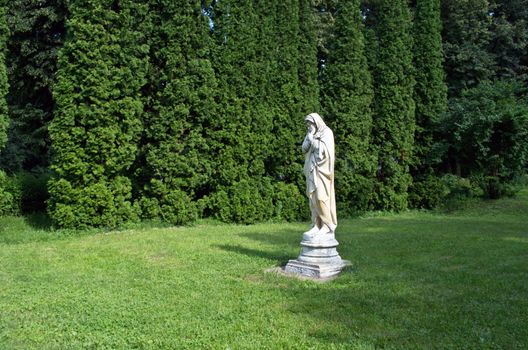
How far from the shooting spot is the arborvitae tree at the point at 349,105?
1650cm

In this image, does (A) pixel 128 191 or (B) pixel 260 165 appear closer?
(A) pixel 128 191

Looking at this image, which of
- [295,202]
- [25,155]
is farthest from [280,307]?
[25,155]

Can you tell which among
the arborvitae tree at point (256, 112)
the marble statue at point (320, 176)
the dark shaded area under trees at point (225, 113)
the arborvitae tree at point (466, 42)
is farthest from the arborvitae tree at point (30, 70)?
the arborvitae tree at point (466, 42)

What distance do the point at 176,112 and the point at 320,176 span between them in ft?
21.9

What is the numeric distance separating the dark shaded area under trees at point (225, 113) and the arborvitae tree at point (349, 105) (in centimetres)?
5

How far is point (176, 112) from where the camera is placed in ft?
43.3

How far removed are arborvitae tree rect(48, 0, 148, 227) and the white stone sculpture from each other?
5990 mm

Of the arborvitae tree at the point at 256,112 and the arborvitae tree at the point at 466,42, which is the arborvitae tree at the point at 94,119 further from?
the arborvitae tree at the point at 466,42

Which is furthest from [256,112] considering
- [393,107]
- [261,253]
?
[261,253]

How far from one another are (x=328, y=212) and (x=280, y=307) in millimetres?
2438

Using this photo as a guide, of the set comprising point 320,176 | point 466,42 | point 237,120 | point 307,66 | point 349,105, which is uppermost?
point 466,42

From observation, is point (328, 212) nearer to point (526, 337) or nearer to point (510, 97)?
point (526, 337)

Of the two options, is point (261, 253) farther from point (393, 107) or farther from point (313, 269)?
point (393, 107)

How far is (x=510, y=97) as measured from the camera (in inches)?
742
